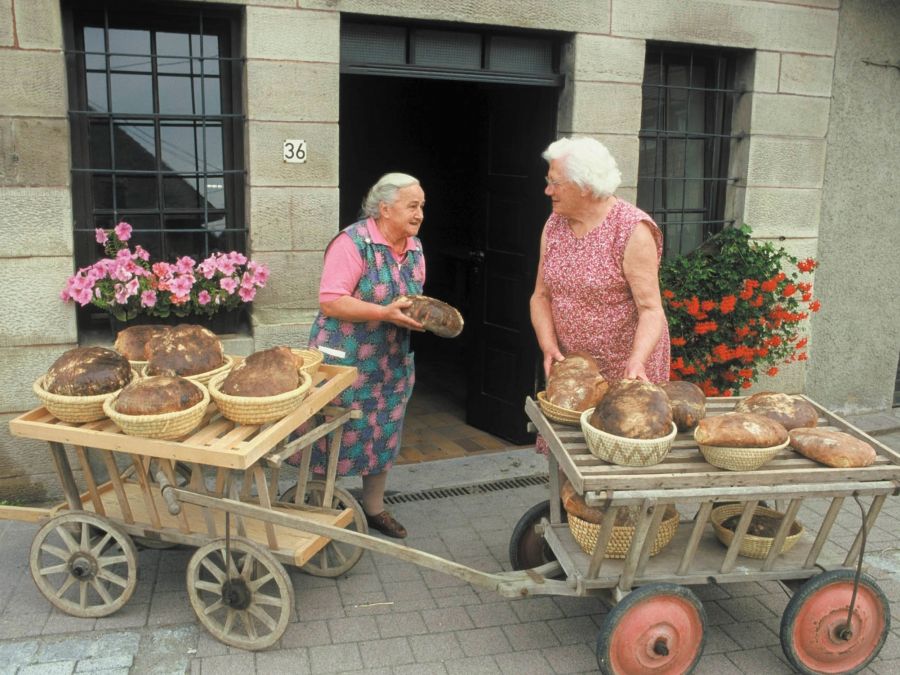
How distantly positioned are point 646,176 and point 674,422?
3.34 meters

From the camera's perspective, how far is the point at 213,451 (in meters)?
3.21

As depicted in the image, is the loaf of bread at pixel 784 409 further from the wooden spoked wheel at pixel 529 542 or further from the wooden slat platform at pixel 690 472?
the wooden spoked wheel at pixel 529 542

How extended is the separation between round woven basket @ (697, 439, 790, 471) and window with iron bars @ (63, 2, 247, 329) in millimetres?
3280

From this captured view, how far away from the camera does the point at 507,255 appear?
6383mm

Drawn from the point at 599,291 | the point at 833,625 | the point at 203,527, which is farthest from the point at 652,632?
the point at 203,527

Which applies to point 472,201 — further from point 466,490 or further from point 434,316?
point 434,316

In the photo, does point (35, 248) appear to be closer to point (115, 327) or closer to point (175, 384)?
point (115, 327)

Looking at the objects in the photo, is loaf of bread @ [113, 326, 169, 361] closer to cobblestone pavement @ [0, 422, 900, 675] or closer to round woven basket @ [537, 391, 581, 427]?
cobblestone pavement @ [0, 422, 900, 675]

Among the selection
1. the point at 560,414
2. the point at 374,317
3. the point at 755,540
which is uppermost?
the point at 374,317

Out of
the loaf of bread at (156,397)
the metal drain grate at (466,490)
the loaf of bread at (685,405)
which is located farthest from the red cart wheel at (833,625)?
the loaf of bread at (156,397)

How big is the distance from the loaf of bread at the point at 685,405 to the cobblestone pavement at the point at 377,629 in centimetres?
104

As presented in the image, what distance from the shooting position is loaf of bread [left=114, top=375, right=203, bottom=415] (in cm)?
326

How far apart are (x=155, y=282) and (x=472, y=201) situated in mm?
4484

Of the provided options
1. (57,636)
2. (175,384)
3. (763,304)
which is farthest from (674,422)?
(763,304)
